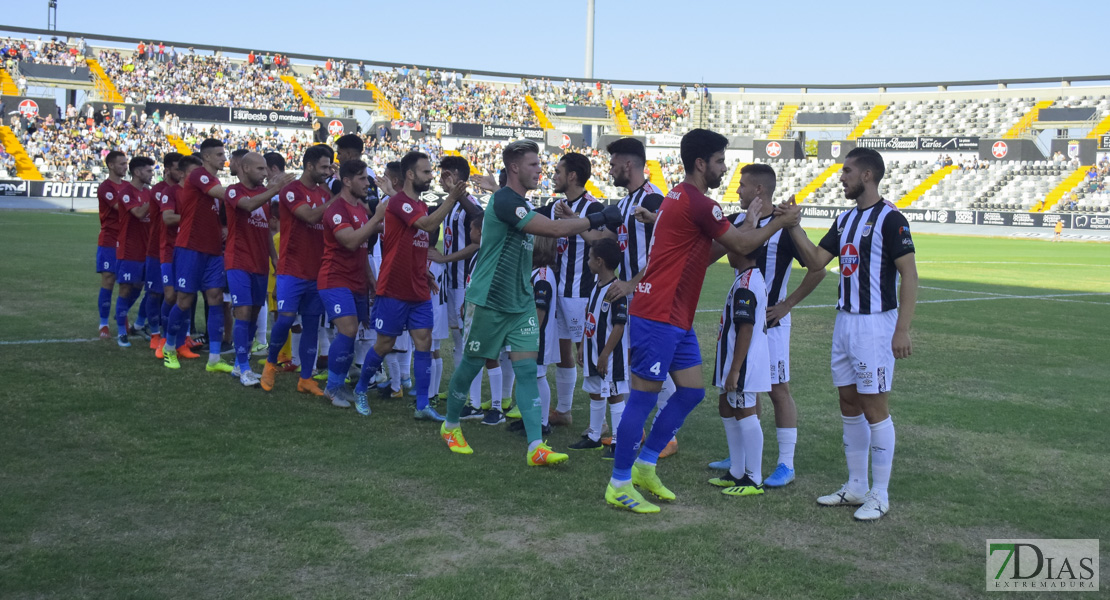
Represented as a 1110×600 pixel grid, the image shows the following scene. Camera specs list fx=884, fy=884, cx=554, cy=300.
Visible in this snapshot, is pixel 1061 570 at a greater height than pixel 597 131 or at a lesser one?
lesser

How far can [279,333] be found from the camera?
29.7 feet

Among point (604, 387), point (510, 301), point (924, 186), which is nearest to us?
point (510, 301)

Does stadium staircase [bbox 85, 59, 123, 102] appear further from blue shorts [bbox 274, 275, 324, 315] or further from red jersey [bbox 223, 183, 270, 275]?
blue shorts [bbox 274, 275, 324, 315]

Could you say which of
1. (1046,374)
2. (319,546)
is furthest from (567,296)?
(1046,374)

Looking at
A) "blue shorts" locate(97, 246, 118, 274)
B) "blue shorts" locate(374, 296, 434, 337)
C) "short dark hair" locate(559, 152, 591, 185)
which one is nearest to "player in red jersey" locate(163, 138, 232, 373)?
"blue shorts" locate(97, 246, 118, 274)

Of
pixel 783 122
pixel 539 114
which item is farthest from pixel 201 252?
pixel 783 122

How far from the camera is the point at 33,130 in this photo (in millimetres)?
44312

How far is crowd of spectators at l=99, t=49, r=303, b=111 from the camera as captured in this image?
5141cm

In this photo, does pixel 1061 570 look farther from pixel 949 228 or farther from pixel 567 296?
pixel 949 228

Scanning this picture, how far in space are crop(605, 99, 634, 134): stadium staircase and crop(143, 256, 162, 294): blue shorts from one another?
5683 cm

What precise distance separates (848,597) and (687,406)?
71.5 inches

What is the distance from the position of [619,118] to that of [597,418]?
61169mm

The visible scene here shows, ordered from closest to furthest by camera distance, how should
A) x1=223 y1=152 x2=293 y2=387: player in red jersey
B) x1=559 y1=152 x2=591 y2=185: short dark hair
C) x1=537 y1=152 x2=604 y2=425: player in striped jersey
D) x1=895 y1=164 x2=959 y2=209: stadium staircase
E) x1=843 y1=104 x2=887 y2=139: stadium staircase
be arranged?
x1=559 y1=152 x2=591 y2=185: short dark hair → x1=537 y1=152 x2=604 y2=425: player in striped jersey → x1=223 y1=152 x2=293 y2=387: player in red jersey → x1=895 y1=164 x2=959 y2=209: stadium staircase → x1=843 y1=104 x2=887 y2=139: stadium staircase

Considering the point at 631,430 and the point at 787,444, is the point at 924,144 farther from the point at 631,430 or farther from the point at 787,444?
the point at 631,430
